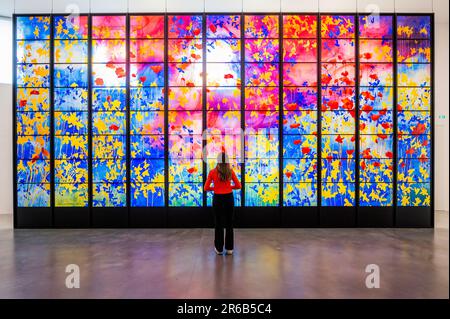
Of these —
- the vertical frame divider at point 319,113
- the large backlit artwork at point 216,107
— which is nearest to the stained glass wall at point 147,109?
the large backlit artwork at point 216,107

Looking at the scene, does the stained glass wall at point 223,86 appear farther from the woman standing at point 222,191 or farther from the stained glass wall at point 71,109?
the stained glass wall at point 71,109

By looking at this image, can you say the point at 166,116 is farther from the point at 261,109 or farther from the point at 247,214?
the point at 247,214

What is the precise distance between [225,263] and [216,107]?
3.26m

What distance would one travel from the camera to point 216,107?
20.1 feet

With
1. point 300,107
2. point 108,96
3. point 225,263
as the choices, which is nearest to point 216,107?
point 300,107

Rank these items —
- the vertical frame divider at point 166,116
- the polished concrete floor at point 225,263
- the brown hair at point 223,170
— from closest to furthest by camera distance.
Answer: the polished concrete floor at point 225,263 → the brown hair at point 223,170 → the vertical frame divider at point 166,116

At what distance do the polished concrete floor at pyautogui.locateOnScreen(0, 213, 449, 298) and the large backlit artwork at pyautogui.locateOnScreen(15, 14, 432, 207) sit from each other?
0.86 metres

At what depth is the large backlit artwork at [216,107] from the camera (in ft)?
20.0

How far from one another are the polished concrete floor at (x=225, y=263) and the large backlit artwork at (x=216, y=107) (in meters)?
0.86

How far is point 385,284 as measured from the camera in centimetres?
342

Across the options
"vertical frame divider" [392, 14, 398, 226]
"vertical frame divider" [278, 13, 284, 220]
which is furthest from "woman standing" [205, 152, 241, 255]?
"vertical frame divider" [392, 14, 398, 226]

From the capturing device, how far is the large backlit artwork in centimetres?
610

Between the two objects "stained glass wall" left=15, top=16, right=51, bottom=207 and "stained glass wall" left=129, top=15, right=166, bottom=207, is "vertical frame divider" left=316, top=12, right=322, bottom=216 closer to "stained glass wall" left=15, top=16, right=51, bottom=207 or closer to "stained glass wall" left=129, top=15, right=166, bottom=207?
"stained glass wall" left=129, top=15, right=166, bottom=207

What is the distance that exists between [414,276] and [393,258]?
67 centimetres
